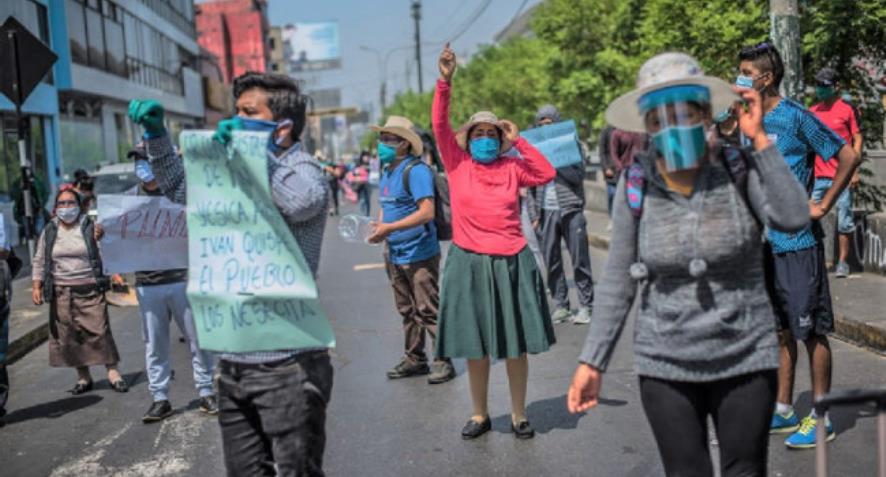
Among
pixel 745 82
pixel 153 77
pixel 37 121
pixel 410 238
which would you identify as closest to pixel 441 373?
pixel 410 238

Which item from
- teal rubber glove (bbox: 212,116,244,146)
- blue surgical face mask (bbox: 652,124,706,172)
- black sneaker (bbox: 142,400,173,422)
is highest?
teal rubber glove (bbox: 212,116,244,146)

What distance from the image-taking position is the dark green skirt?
583 centimetres

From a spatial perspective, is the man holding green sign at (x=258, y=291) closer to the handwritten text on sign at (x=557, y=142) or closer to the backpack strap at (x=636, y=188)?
the backpack strap at (x=636, y=188)

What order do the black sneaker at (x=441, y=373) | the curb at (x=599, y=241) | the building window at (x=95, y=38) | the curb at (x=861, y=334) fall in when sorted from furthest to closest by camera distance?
the building window at (x=95, y=38) → the curb at (x=599, y=241) → the curb at (x=861, y=334) → the black sneaker at (x=441, y=373)

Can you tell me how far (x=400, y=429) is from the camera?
6164mm

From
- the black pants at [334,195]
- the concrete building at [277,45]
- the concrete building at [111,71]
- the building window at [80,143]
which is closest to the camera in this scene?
the concrete building at [111,71]

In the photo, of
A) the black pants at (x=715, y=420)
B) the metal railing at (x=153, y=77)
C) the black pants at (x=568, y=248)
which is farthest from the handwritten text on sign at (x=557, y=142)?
the metal railing at (x=153, y=77)

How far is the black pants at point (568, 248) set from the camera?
31.9ft

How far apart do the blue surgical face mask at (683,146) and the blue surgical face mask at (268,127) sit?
1.29 m

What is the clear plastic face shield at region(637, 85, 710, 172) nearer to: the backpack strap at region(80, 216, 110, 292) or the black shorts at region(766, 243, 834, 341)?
the black shorts at region(766, 243, 834, 341)

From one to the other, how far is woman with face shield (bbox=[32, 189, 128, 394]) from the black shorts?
195 inches

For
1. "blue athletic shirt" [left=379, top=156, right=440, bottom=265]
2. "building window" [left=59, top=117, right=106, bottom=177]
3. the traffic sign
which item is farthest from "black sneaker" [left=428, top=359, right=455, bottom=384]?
"building window" [left=59, top=117, right=106, bottom=177]

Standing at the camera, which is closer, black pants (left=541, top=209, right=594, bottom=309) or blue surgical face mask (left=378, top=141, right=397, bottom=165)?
blue surgical face mask (left=378, top=141, right=397, bottom=165)

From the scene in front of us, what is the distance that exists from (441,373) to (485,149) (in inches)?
84.6
